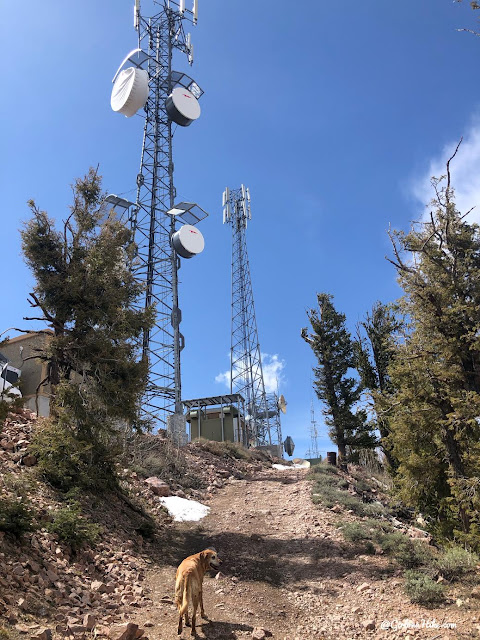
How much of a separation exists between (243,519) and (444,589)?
21.7ft

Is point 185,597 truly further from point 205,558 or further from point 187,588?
point 205,558

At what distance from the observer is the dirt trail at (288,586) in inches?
263

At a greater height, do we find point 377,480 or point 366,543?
point 377,480

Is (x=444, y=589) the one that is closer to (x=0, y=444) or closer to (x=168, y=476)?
(x=0, y=444)

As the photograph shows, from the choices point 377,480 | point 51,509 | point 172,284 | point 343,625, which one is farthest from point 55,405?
point 377,480

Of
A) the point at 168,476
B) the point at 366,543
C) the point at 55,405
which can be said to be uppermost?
the point at 55,405

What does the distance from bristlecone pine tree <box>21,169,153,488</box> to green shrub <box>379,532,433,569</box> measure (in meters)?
6.65

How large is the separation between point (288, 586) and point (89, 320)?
25.6 ft

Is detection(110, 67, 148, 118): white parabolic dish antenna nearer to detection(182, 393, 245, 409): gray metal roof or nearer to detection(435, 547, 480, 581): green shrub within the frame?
detection(182, 393, 245, 409): gray metal roof

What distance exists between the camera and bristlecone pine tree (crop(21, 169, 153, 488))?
1106cm

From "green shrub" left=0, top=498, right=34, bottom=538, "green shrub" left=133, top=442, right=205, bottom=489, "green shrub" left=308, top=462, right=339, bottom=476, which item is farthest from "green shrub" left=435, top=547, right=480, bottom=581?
"green shrub" left=308, top=462, right=339, bottom=476

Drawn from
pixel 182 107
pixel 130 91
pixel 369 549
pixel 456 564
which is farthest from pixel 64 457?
pixel 182 107

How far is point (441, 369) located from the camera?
11.4m

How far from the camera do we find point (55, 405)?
11.0m
